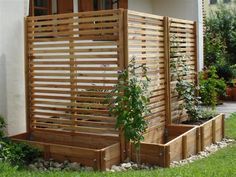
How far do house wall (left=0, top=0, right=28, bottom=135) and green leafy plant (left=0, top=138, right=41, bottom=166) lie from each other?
845 millimetres

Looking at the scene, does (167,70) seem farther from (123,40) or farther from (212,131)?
(123,40)

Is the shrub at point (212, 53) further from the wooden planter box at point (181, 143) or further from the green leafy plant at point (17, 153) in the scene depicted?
the green leafy plant at point (17, 153)

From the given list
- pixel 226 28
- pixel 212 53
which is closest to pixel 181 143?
pixel 212 53

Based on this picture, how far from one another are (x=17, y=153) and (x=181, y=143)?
2927mm

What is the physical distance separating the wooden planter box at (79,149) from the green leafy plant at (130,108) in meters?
0.44

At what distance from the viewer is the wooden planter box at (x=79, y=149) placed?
724 cm

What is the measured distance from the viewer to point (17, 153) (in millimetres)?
7527

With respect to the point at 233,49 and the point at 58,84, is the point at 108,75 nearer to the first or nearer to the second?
the point at 58,84

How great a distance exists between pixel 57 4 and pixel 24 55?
3114 millimetres

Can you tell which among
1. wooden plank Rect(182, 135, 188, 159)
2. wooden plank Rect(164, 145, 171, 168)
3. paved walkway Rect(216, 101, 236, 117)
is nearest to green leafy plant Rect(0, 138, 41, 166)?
wooden plank Rect(164, 145, 171, 168)

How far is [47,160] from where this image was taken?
7715 millimetres

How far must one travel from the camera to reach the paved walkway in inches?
554

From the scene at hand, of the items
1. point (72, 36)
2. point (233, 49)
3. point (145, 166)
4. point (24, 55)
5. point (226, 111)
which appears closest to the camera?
point (145, 166)

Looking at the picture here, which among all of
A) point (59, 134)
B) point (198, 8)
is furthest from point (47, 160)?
point (198, 8)
